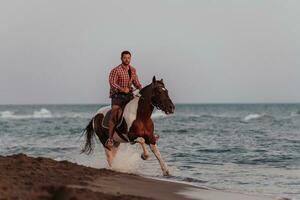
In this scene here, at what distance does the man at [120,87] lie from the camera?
11.5 meters

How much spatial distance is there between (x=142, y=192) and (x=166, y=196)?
34 centimetres

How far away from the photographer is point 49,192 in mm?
6891

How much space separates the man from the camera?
11477 millimetres

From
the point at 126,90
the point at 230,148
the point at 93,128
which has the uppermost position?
the point at 126,90

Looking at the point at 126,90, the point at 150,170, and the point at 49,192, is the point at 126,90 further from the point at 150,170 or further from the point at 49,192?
the point at 49,192

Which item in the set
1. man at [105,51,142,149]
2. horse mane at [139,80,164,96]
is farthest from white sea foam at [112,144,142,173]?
horse mane at [139,80,164,96]

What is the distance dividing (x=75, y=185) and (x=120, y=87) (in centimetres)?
415

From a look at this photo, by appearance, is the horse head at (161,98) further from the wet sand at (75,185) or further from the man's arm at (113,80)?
the wet sand at (75,185)

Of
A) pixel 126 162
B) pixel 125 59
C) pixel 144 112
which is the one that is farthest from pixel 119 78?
pixel 126 162

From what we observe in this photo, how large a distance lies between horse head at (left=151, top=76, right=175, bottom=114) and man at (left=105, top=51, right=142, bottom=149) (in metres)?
0.72

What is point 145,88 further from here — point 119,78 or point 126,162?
point 126,162

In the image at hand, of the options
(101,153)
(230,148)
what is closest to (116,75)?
(101,153)

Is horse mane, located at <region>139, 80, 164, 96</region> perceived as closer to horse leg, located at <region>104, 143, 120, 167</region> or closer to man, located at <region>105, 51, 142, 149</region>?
man, located at <region>105, 51, 142, 149</region>

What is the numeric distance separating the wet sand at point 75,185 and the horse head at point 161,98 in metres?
1.45
